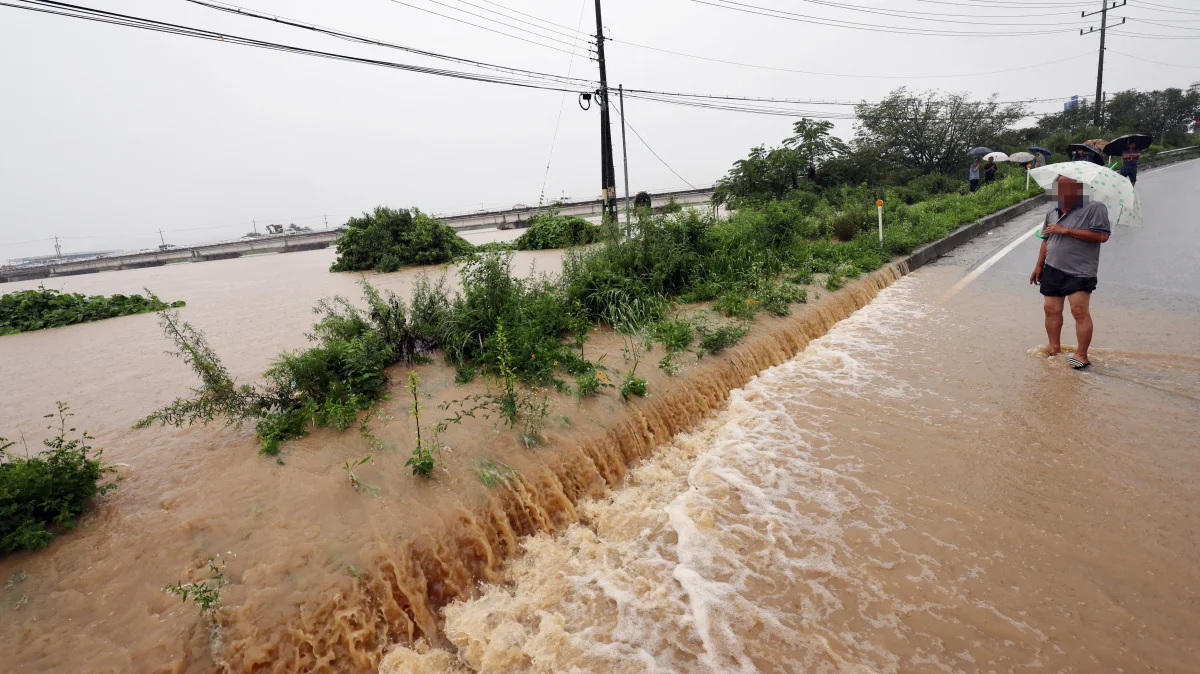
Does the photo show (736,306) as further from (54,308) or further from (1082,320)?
(54,308)

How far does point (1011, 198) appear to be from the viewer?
55.8 feet

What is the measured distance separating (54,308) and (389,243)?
25.4ft

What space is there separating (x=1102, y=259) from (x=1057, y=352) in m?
5.83

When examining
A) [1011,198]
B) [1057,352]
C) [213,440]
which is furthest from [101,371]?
[1011,198]

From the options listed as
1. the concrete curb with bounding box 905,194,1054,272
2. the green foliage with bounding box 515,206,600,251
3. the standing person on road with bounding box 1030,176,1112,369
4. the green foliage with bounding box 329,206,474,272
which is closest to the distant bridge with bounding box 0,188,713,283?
the green foliage with bounding box 515,206,600,251

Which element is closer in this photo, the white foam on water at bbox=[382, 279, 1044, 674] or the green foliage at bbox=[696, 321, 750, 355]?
the white foam on water at bbox=[382, 279, 1044, 674]

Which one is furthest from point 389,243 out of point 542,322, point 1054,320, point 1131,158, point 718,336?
point 1131,158

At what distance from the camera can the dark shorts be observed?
196 inches

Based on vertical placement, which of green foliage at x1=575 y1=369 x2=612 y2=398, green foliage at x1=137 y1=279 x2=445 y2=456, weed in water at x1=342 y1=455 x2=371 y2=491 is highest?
green foliage at x1=137 y1=279 x2=445 y2=456

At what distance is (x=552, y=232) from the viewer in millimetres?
18016

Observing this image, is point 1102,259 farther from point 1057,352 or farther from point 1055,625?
point 1055,625

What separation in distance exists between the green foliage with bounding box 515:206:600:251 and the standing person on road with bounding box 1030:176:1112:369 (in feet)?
40.8

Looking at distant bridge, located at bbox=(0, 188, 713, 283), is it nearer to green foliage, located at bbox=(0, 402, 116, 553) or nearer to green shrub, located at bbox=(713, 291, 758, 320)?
green shrub, located at bbox=(713, 291, 758, 320)

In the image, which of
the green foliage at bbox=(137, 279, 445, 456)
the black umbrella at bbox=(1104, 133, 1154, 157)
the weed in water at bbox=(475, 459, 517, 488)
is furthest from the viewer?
the black umbrella at bbox=(1104, 133, 1154, 157)
